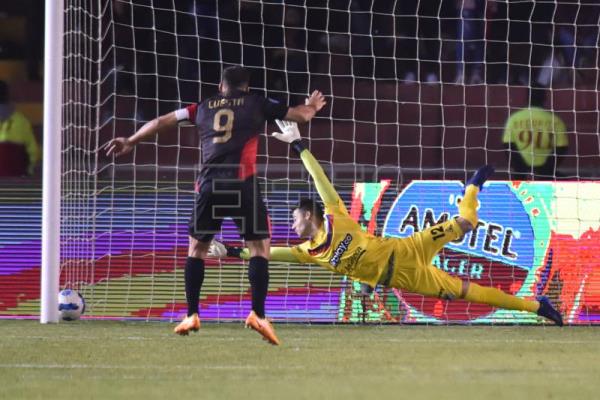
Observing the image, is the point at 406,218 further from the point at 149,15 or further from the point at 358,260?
the point at 149,15

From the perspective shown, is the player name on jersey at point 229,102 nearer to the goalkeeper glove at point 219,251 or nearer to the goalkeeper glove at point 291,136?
the goalkeeper glove at point 291,136

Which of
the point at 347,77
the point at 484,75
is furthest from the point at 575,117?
the point at 347,77

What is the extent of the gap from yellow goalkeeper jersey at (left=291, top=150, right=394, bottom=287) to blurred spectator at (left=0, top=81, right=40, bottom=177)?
190 inches

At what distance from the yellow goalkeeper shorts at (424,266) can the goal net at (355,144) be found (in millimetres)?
1262

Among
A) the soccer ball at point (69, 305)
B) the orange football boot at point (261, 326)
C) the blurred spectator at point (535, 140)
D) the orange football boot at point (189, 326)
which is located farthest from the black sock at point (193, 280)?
the blurred spectator at point (535, 140)

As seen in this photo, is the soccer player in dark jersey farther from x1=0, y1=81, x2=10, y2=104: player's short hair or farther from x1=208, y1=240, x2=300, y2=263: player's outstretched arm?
x1=0, y1=81, x2=10, y2=104: player's short hair

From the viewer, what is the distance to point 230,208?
9.12m

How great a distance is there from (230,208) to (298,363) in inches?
56.9

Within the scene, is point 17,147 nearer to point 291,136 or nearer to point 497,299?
point 291,136

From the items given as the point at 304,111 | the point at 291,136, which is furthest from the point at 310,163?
the point at 304,111

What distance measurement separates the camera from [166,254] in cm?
1202

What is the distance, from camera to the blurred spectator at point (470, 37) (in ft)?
49.5

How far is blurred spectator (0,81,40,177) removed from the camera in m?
14.2

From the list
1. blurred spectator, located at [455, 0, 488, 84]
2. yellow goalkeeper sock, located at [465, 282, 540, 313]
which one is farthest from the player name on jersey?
blurred spectator, located at [455, 0, 488, 84]
